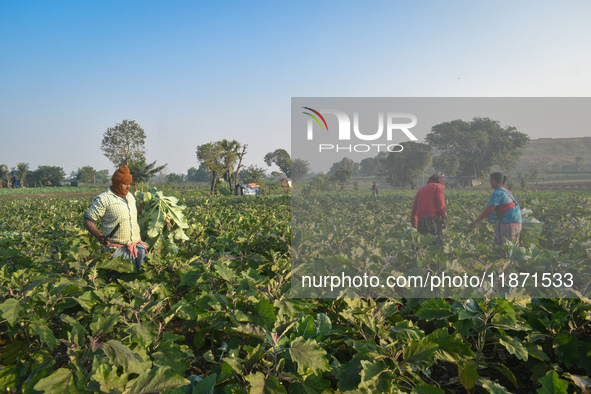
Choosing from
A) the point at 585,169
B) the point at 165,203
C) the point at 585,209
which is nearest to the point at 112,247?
the point at 165,203

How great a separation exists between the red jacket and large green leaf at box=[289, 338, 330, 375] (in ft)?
7.44

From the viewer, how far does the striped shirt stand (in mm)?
3676

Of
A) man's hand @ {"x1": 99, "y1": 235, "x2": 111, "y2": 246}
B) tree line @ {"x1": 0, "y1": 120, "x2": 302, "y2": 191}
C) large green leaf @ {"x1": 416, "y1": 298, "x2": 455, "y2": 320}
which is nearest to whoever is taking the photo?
large green leaf @ {"x1": 416, "y1": 298, "x2": 455, "y2": 320}

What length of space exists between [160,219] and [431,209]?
284cm

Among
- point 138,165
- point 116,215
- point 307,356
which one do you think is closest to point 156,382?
point 307,356

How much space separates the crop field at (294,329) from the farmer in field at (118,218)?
250mm

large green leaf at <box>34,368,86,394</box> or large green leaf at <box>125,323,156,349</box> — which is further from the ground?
large green leaf at <box>125,323,156,349</box>

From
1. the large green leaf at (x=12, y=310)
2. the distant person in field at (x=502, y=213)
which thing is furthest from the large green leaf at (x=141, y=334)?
the distant person in field at (x=502, y=213)

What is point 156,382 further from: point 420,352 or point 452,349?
point 452,349

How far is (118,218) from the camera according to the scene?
3.77 metres

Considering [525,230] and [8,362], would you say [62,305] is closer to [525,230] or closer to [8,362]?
[8,362]

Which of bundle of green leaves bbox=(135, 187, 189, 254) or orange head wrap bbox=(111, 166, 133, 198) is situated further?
bundle of green leaves bbox=(135, 187, 189, 254)

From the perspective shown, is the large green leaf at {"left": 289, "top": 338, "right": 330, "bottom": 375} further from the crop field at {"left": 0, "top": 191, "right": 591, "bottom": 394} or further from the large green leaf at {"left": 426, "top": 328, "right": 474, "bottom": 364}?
the large green leaf at {"left": 426, "top": 328, "right": 474, "bottom": 364}

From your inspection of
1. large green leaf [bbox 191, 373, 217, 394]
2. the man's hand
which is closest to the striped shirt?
the man's hand
